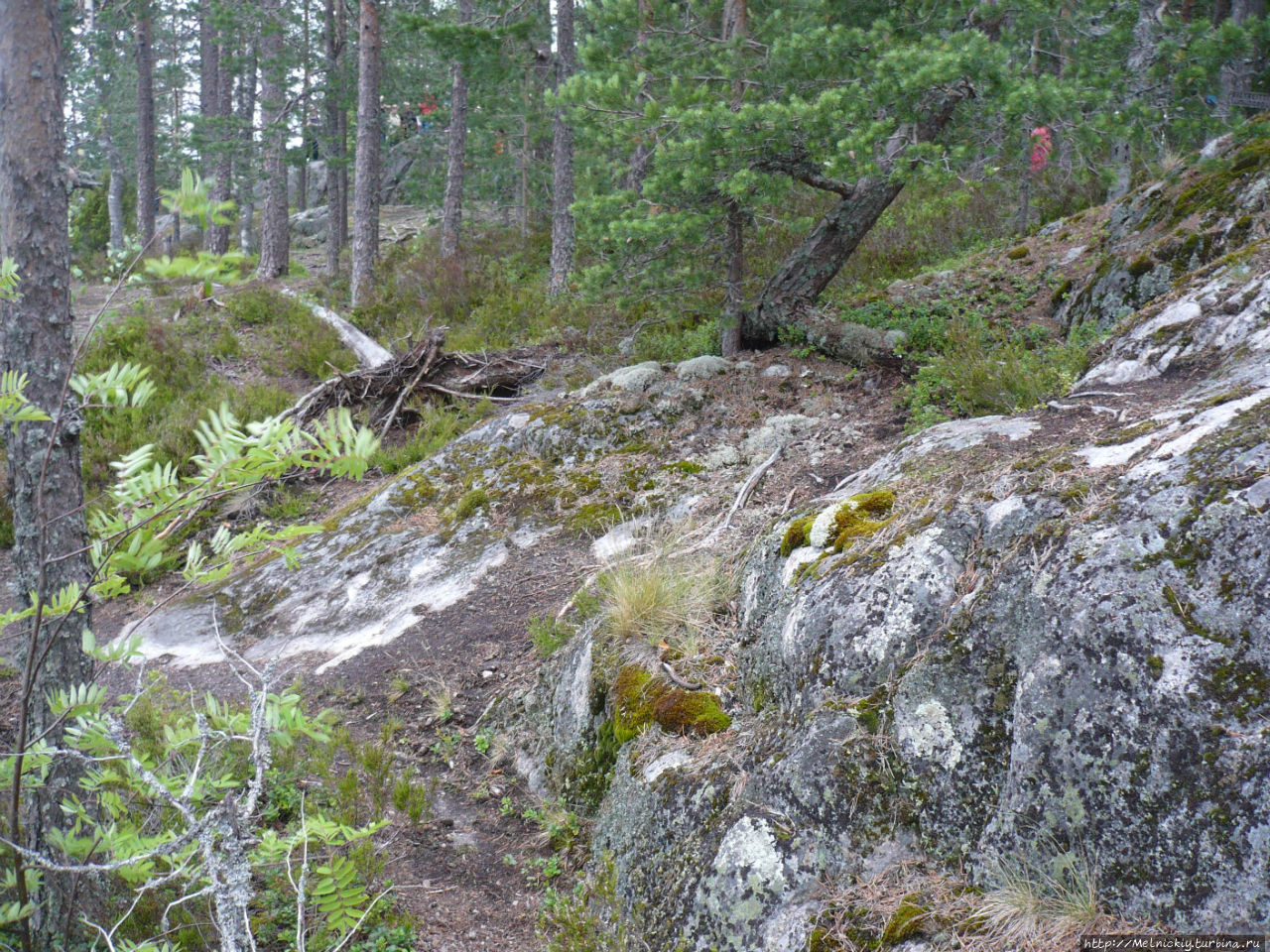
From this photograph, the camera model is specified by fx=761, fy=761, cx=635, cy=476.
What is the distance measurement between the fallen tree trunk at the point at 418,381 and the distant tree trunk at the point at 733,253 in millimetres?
2896

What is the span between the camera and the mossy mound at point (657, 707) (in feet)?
10.8

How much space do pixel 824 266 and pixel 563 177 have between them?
6.32 m

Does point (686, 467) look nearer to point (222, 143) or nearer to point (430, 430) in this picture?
point (430, 430)

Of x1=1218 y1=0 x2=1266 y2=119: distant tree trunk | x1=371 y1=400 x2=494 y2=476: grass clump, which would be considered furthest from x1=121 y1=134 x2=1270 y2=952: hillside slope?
x1=1218 y1=0 x2=1266 y2=119: distant tree trunk

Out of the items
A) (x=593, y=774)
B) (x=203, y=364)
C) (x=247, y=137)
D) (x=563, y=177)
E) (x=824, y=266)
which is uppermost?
(x=247, y=137)

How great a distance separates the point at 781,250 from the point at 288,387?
24.7 ft

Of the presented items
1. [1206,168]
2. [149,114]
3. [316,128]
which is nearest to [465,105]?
[316,128]

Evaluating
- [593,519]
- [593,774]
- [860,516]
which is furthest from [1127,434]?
[593,519]

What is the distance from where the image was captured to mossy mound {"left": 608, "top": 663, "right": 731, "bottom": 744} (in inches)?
130

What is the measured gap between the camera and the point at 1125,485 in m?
2.52

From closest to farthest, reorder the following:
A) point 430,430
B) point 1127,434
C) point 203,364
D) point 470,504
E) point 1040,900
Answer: point 1040,900
point 1127,434
point 470,504
point 430,430
point 203,364

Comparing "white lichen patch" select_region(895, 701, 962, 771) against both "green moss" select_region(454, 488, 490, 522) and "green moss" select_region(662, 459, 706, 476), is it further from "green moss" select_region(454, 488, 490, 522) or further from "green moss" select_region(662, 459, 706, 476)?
"green moss" select_region(454, 488, 490, 522)

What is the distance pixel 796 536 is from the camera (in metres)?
3.58

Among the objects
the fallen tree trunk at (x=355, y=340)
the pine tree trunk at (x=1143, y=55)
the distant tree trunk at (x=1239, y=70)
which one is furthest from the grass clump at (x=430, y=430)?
the distant tree trunk at (x=1239, y=70)
